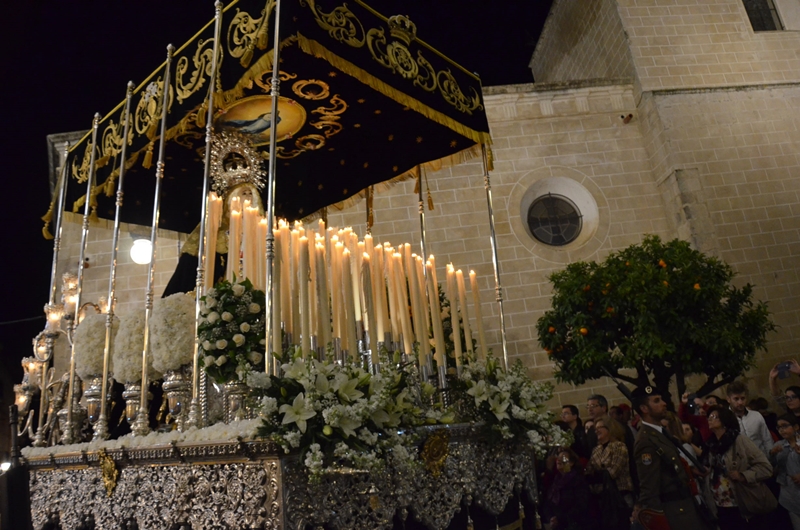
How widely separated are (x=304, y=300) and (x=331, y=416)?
Answer: 81 centimetres

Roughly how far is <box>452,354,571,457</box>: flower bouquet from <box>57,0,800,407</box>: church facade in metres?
5.88

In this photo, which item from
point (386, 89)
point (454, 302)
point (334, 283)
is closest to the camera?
point (334, 283)

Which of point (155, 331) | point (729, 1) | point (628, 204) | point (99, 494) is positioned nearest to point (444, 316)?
point (155, 331)

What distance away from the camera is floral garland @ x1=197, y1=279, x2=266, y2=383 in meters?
3.20

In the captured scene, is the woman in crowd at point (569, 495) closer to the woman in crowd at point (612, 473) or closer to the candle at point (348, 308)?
the woman in crowd at point (612, 473)

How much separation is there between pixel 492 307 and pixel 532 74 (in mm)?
9382

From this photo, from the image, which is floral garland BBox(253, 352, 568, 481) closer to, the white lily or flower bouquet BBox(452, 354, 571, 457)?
the white lily

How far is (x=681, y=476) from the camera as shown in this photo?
13.9ft

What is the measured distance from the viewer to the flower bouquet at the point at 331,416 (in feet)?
8.78

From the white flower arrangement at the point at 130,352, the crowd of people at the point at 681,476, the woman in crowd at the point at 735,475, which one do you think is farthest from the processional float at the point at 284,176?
the woman in crowd at the point at 735,475

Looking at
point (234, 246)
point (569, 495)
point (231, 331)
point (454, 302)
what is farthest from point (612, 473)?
point (234, 246)

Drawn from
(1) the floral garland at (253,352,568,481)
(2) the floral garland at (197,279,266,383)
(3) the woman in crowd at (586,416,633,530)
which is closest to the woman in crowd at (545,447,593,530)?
(3) the woman in crowd at (586,416,633,530)

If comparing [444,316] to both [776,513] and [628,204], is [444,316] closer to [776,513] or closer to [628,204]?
[776,513]

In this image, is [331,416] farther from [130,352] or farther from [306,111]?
[306,111]
